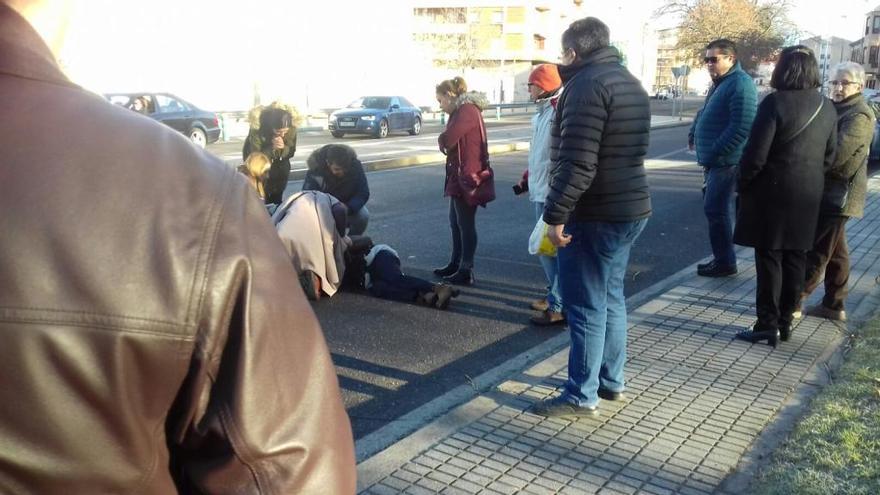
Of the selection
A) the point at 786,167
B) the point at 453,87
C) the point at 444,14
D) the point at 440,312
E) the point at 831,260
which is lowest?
the point at 440,312

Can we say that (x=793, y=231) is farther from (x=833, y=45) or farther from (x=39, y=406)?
(x=833, y=45)

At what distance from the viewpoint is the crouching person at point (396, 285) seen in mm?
6148

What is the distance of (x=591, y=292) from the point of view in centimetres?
384

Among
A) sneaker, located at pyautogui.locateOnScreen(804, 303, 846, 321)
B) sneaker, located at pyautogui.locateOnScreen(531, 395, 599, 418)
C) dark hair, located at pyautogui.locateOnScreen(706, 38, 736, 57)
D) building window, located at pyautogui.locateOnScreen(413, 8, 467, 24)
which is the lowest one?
sneaker, located at pyautogui.locateOnScreen(804, 303, 846, 321)

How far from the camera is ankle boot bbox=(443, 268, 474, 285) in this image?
6.92 m

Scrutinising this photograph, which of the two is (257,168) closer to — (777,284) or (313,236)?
(313,236)

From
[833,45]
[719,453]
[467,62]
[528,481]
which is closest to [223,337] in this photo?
[528,481]

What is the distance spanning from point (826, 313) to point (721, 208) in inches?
56.1

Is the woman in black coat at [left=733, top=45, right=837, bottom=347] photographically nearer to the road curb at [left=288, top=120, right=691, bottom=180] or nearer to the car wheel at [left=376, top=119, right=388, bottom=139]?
the road curb at [left=288, top=120, right=691, bottom=180]

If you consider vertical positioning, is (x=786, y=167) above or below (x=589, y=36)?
below

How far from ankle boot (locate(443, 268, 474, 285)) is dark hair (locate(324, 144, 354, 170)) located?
53.4 inches

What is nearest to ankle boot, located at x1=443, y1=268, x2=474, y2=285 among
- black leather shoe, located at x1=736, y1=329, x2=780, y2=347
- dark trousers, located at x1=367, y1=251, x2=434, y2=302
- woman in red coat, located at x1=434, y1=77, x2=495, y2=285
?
woman in red coat, located at x1=434, y1=77, x2=495, y2=285

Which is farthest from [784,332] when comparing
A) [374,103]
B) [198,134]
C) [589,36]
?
[374,103]

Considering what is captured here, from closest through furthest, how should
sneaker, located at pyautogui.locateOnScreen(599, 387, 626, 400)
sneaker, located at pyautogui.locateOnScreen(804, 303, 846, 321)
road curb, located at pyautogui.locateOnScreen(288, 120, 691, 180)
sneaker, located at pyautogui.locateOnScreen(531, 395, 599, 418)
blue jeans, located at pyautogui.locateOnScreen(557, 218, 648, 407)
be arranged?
1. blue jeans, located at pyautogui.locateOnScreen(557, 218, 648, 407)
2. sneaker, located at pyautogui.locateOnScreen(531, 395, 599, 418)
3. sneaker, located at pyautogui.locateOnScreen(599, 387, 626, 400)
4. sneaker, located at pyautogui.locateOnScreen(804, 303, 846, 321)
5. road curb, located at pyautogui.locateOnScreen(288, 120, 691, 180)
